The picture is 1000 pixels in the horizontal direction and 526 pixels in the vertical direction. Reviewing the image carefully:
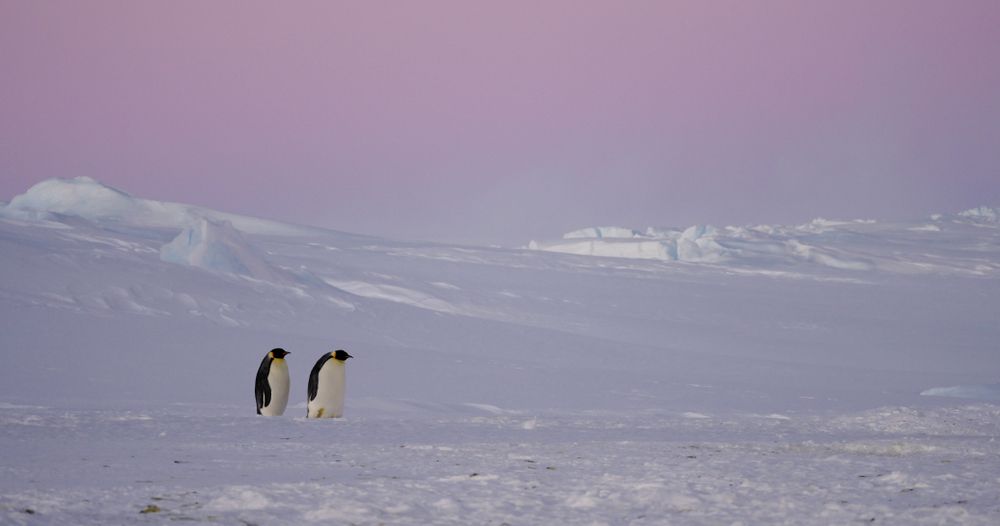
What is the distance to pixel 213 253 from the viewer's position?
2562 centimetres

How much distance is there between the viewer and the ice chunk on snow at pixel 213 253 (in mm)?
25656

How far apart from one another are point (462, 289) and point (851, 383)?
13724 millimetres

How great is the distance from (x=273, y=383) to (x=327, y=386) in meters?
0.56

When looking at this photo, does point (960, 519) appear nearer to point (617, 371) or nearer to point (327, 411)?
point (327, 411)

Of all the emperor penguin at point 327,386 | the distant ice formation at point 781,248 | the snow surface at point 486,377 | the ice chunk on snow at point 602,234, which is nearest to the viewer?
the snow surface at point 486,377

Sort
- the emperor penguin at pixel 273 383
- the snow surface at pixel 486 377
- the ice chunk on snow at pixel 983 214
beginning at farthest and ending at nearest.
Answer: the ice chunk on snow at pixel 983 214 < the emperor penguin at pixel 273 383 < the snow surface at pixel 486 377

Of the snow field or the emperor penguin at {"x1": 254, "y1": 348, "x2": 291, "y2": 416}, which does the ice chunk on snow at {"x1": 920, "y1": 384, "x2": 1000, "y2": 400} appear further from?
the emperor penguin at {"x1": 254, "y1": 348, "x2": 291, "y2": 416}

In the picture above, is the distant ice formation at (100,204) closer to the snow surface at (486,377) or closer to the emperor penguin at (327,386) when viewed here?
the snow surface at (486,377)

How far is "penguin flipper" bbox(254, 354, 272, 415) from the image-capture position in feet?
27.9

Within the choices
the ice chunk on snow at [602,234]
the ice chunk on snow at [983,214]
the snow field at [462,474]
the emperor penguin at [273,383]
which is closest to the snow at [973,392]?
the snow field at [462,474]

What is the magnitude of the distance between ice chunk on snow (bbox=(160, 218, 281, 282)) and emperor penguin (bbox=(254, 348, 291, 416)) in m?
17.6

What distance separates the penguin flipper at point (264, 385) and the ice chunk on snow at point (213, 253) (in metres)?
17.6

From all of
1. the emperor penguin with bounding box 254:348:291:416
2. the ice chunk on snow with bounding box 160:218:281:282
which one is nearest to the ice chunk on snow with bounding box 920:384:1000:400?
the emperor penguin with bounding box 254:348:291:416

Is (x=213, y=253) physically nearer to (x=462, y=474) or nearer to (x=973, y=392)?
(x=973, y=392)
